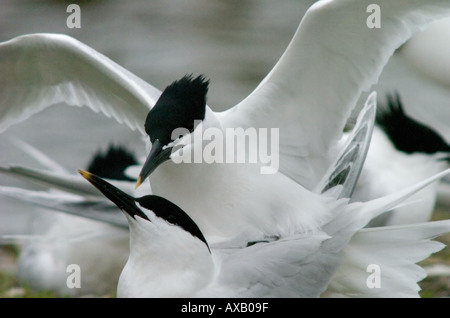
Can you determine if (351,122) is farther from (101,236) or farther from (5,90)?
(5,90)

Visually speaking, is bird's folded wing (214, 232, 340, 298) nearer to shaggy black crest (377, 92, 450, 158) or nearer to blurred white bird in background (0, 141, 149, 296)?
blurred white bird in background (0, 141, 149, 296)

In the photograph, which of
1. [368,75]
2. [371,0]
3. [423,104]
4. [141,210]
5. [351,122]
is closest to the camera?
[141,210]

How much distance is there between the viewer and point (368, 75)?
2.62 meters

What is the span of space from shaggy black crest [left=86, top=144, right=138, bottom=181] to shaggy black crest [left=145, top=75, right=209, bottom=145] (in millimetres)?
844

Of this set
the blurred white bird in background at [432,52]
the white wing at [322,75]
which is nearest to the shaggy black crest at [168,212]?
the white wing at [322,75]

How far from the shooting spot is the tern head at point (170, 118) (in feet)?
7.39

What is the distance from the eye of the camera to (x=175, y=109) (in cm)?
225

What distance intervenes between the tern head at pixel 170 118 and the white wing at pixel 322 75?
30cm

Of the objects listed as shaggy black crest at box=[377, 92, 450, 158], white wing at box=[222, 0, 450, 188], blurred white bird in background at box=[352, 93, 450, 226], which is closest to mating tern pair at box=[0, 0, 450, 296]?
white wing at box=[222, 0, 450, 188]

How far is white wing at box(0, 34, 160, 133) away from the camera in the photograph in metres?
2.72

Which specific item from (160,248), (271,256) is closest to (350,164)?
(271,256)

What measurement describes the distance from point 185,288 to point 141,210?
0.69 ft

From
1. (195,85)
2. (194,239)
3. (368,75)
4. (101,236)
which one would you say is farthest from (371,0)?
(101,236)

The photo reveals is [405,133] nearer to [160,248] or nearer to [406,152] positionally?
[406,152]
